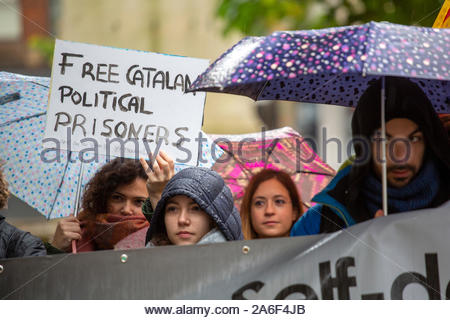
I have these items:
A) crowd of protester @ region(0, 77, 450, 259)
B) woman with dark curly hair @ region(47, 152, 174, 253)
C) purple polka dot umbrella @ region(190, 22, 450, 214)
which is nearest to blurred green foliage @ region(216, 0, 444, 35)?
crowd of protester @ region(0, 77, 450, 259)

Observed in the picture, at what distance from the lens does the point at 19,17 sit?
14.8m

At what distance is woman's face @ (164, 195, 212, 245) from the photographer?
3.04m

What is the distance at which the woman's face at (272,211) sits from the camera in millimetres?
3811

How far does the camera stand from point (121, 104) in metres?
3.59

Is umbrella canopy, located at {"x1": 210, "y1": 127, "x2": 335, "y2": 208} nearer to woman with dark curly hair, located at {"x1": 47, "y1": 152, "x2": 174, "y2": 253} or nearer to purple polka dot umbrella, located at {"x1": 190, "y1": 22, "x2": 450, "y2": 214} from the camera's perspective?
woman with dark curly hair, located at {"x1": 47, "y1": 152, "x2": 174, "y2": 253}

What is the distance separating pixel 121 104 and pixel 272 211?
1009 millimetres

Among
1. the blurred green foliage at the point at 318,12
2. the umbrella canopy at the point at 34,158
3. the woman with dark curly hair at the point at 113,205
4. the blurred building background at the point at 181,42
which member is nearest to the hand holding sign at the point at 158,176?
the woman with dark curly hair at the point at 113,205

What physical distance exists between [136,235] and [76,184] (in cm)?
47

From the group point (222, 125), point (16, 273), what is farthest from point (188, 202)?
point (222, 125)

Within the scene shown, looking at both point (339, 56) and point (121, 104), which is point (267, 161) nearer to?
point (121, 104)

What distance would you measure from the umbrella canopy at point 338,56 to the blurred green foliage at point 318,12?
263cm

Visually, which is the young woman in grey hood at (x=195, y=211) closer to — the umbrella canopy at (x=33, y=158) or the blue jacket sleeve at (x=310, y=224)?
the blue jacket sleeve at (x=310, y=224)
